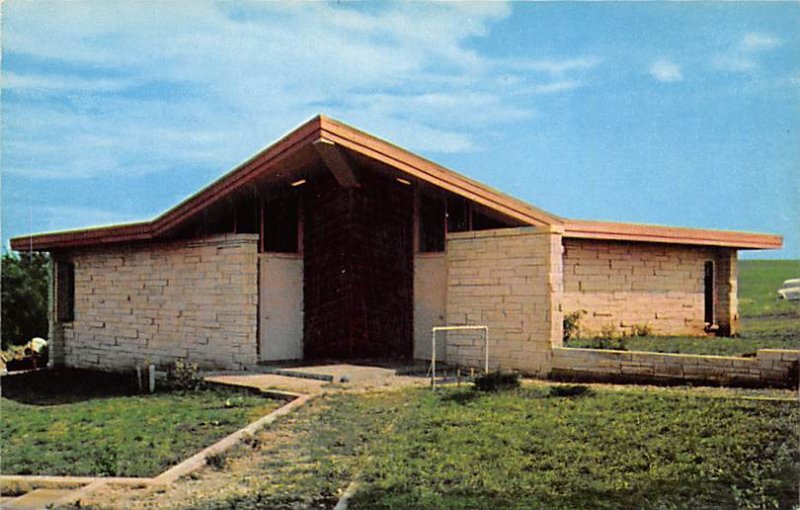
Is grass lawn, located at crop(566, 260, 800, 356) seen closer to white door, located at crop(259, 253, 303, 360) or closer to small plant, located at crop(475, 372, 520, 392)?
small plant, located at crop(475, 372, 520, 392)

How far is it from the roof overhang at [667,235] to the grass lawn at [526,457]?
16.0 ft

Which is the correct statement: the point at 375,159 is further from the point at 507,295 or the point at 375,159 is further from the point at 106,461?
the point at 106,461

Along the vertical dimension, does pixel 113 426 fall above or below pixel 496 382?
below

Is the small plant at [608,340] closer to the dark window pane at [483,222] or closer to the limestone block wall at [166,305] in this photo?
the dark window pane at [483,222]

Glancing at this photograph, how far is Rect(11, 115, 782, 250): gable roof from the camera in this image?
12695mm

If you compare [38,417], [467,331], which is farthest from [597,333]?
[38,417]

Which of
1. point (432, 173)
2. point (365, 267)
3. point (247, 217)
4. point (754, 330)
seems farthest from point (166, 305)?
point (754, 330)

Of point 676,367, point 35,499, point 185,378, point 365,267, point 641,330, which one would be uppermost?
point 365,267

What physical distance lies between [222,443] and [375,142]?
619 cm

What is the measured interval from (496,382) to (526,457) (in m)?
3.62

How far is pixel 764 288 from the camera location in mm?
30859

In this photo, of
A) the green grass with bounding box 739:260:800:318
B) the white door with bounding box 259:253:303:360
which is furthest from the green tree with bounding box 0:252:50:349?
the green grass with bounding box 739:260:800:318

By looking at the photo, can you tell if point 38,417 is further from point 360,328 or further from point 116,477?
point 360,328

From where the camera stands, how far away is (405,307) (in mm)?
15289
